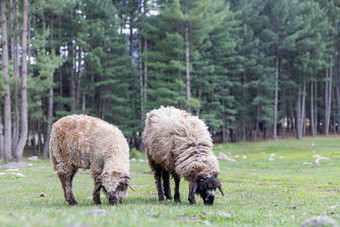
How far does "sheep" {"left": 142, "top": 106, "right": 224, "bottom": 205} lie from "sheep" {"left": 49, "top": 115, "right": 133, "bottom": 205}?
0.99 metres

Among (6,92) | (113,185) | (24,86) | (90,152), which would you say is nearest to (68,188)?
(90,152)

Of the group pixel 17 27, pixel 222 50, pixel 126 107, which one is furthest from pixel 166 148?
pixel 222 50

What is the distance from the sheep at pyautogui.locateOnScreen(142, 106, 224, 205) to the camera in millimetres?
8158

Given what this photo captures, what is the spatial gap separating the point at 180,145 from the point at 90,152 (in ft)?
7.55

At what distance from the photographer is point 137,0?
141 ft

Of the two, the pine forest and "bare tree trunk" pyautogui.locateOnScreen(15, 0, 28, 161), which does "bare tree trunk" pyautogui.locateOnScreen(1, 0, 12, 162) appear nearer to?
the pine forest

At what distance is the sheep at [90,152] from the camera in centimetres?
812

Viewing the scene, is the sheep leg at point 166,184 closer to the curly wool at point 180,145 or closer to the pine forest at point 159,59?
the curly wool at point 180,145

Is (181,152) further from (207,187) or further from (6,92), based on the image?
(6,92)

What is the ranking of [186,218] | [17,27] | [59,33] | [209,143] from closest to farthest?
[186,218] → [209,143] → [17,27] → [59,33]

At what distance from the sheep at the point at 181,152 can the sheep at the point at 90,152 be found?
0.99 metres

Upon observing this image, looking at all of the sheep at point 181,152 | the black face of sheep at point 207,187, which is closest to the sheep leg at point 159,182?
the sheep at point 181,152

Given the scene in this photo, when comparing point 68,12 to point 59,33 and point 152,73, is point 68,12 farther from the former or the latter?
point 152,73

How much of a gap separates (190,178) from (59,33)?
3138cm
